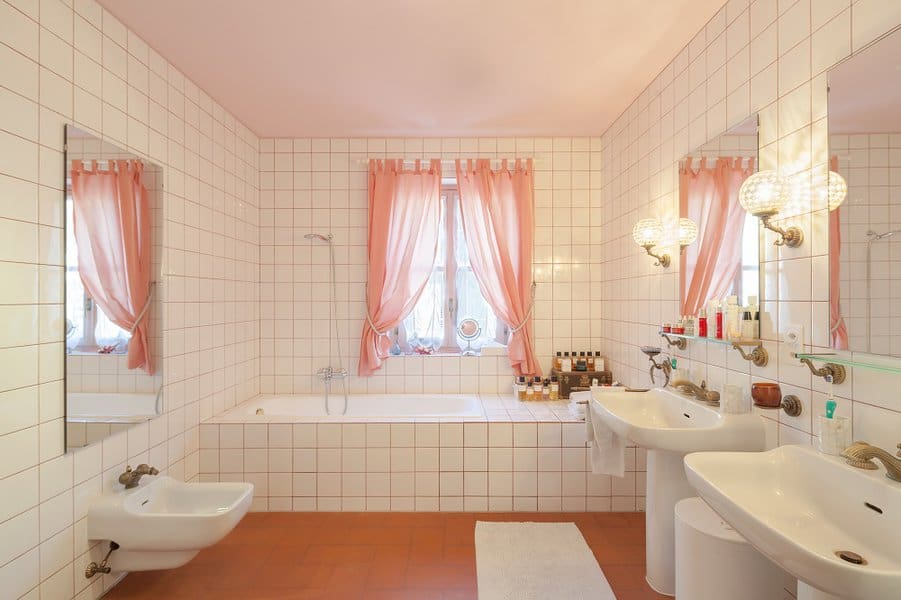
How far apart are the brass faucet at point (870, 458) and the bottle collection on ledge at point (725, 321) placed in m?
0.59

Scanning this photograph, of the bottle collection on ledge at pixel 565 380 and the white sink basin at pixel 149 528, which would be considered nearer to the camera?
the white sink basin at pixel 149 528

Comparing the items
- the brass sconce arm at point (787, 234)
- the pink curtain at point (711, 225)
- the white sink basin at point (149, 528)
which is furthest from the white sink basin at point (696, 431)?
the white sink basin at point (149, 528)

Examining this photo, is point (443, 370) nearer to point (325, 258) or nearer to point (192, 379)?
point (325, 258)

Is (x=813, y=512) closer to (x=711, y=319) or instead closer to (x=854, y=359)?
(x=854, y=359)

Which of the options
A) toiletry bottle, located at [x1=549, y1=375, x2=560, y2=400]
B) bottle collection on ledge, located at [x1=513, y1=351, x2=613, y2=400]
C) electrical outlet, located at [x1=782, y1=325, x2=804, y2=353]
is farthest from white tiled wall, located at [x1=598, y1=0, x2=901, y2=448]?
toiletry bottle, located at [x1=549, y1=375, x2=560, y2=400]

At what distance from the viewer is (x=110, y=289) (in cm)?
203

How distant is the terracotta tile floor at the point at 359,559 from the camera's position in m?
2.06

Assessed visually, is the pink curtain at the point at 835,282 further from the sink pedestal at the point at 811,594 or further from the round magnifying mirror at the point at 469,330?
the round magnifying mirror at the point at 469,330

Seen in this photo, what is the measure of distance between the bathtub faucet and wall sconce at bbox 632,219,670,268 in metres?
2.32

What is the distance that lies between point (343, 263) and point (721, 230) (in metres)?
2.58

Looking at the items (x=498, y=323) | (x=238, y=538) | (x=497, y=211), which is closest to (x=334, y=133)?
(x=497, y=211)

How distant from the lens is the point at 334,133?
11.4 ft

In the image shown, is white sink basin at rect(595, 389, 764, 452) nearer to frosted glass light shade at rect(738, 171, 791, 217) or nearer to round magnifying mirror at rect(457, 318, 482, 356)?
frosted glass light shade at rect(738, 171, 791, 217)

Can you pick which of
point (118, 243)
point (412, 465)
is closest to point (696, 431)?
point (412, 465)
